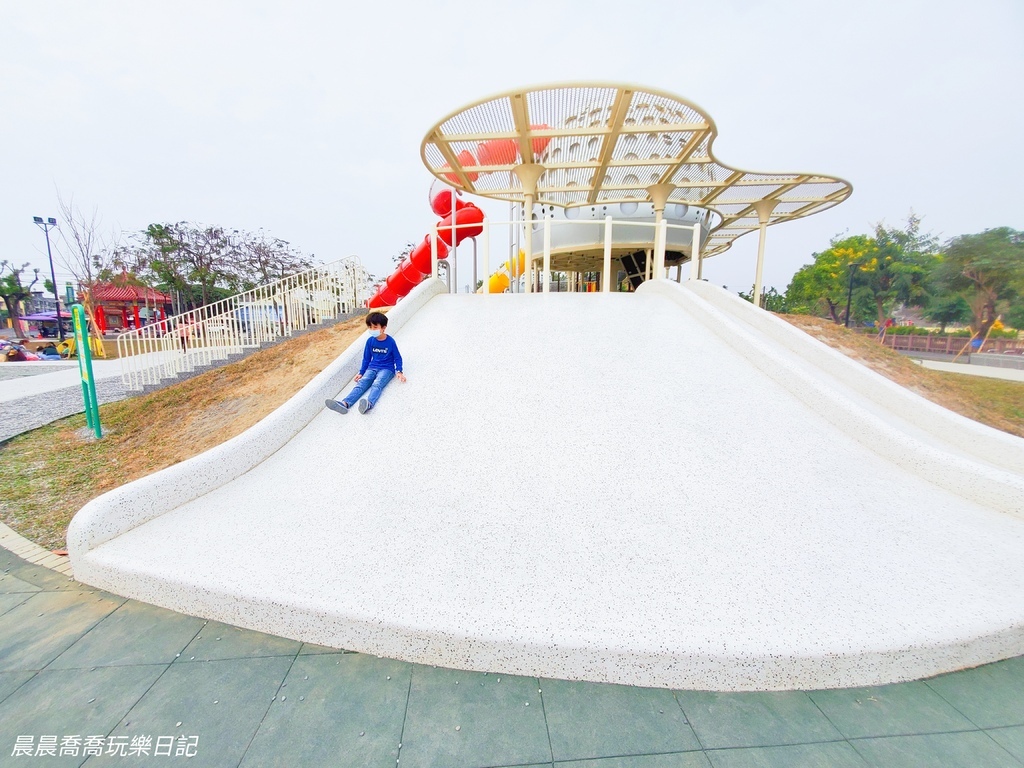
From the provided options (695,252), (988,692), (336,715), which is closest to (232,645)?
(336,715)

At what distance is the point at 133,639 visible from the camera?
7.72 ft

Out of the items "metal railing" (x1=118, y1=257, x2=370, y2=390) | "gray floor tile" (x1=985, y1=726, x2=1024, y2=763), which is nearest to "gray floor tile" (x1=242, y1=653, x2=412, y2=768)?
"gray floor tile" (x1=985, y1=726, x2=1024, y2=763)

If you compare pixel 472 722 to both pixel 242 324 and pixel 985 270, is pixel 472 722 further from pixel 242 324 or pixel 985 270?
pixel 985 270

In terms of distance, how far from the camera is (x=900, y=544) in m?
2.84

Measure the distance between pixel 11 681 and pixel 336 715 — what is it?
1.76 metres

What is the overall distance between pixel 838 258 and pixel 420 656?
52.9 m

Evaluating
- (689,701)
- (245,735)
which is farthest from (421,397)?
(689,701)

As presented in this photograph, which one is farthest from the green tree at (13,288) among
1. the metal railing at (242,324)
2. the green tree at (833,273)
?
the green tree at (833,273)

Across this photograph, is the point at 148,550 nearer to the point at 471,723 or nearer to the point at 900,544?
the point at 471,723

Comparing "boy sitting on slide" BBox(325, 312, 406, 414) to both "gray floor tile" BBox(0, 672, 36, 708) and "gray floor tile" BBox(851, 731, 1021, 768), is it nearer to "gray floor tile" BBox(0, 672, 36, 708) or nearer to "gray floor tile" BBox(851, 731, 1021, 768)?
"gray floor tile" BBox(0, 672, 36, 708)

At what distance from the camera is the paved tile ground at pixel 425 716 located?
175cm

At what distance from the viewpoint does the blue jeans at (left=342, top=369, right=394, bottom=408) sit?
4.69 metres

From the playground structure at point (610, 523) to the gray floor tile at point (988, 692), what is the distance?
0.20ft

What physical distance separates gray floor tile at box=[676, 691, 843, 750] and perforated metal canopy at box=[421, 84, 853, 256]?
28.8 feet
